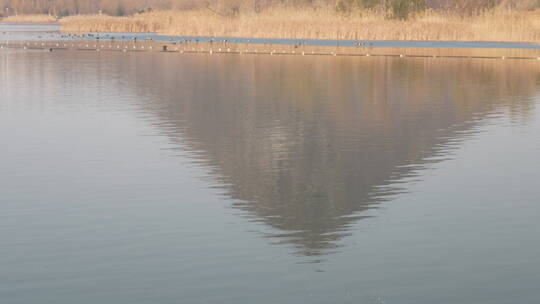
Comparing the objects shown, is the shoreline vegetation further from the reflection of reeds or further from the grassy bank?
the grassy bank

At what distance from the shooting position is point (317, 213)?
15156 millimetres

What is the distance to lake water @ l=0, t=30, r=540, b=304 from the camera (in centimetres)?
1152

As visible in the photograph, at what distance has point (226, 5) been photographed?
10194 cm

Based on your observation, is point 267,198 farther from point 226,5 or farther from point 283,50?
point 226,5

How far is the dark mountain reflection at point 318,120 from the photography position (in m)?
16.2

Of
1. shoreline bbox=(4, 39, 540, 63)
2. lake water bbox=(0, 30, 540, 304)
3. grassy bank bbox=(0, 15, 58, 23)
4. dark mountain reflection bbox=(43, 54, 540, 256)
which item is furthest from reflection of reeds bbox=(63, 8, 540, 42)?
grassy bank bbox=(0, 15, 58, 23)

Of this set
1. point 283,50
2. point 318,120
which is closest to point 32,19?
point 283,50

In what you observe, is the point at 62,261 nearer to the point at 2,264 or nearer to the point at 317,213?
the point at 2,264

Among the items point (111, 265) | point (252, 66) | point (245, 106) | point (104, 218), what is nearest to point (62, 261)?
point (111, 265)

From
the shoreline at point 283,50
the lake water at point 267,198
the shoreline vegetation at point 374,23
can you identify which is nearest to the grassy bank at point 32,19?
the shoreline vegetation at point 374,23

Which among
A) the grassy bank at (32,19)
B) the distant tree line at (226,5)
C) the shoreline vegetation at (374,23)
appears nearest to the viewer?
→ the shoreline vegetation at (374,23)

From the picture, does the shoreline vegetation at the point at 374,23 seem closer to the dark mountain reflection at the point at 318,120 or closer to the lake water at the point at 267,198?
the dark mountain reflection at the point at 318,120

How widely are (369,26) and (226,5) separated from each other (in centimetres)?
3553

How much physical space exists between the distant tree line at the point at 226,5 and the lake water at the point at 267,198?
41.5 metres
